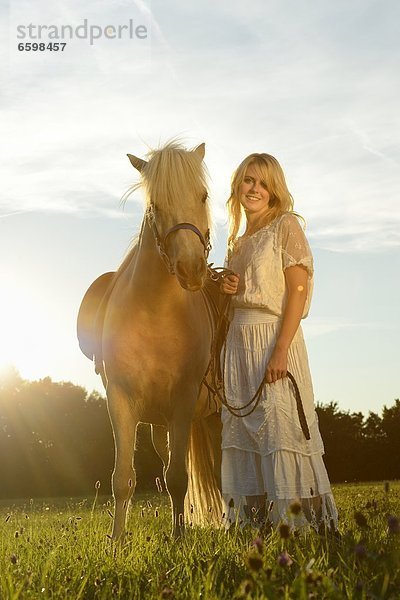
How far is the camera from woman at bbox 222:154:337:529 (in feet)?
19.2

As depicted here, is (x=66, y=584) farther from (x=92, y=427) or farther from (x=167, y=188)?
(x=92, y=427)

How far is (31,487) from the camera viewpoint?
31859 millimetres

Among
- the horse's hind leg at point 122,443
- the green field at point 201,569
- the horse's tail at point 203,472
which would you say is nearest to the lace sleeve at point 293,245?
the horse's hind leg at point 122,443

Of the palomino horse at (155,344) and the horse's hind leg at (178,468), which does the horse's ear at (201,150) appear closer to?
the palomino horse at (155,344)

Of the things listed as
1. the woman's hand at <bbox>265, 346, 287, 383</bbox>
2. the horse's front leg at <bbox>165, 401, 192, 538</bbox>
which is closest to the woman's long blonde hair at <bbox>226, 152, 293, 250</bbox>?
the woman's hand at <bbox>265, 346, 287, 383</bbox>

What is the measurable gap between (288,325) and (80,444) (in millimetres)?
27950

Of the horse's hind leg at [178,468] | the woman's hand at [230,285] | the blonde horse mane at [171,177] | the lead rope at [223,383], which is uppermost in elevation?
the blonde horse mane at [171,177]

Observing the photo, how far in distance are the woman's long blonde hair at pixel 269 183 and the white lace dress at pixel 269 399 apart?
17cm

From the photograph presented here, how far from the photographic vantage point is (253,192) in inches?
244

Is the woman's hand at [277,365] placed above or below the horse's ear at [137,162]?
below

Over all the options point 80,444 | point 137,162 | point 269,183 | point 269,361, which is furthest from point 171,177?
point 80,444

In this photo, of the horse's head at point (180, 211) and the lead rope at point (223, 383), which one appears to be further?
the lead rope at point (223, 383)

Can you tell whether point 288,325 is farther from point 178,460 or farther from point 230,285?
point 178,460

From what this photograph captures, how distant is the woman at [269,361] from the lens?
5.85 meters
